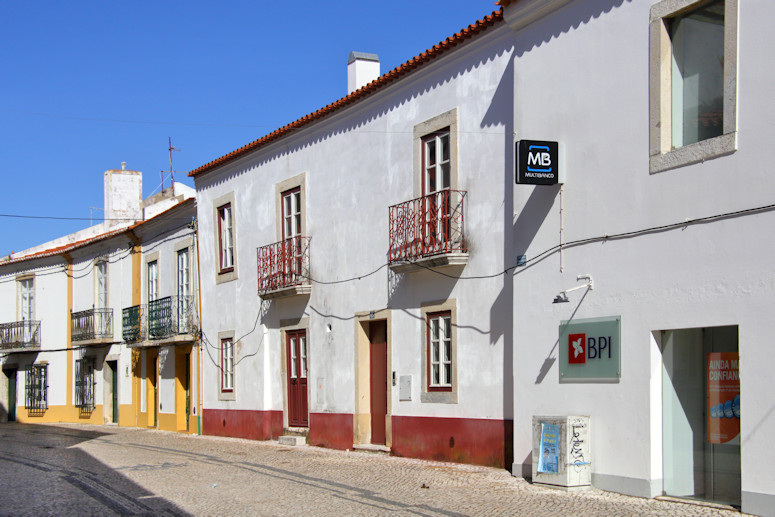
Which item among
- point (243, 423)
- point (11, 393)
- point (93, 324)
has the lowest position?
point (11, 393)

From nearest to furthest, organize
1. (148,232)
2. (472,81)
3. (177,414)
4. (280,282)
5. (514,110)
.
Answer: (514,110), (472,81), (280,282), (177,414), (148,232)

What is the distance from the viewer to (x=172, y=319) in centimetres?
2364

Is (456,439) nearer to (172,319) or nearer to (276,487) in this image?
(276,487)

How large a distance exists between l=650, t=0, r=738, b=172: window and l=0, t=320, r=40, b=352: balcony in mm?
27493

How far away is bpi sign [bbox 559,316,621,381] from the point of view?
10367 millimetres

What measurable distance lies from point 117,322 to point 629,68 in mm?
21006

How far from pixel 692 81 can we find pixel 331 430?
9.74 meters

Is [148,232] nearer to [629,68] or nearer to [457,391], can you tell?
[457,391]

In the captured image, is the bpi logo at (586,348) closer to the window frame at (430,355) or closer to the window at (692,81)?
the window at (692,81)

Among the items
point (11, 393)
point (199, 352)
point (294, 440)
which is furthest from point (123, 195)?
point (294, 440)

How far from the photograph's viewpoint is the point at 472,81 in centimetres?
1366

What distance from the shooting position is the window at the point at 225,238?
70.1 feet

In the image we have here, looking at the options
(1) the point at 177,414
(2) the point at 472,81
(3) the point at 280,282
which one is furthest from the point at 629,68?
(1) the point at 177,414

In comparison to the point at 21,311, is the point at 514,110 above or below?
above
